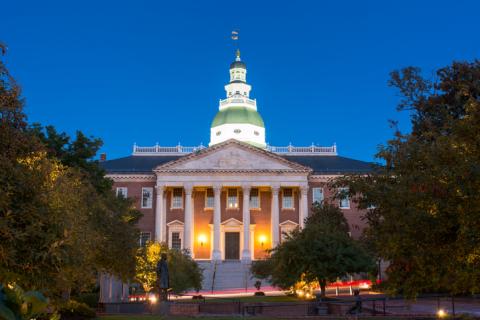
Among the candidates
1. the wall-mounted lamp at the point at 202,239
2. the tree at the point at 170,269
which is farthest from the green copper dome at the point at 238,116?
the tree at the point at 170,269

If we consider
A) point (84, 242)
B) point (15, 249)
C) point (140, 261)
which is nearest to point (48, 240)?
point (15, 249)

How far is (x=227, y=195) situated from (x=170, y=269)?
29692 millimetres

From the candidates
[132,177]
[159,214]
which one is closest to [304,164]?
[159,214]

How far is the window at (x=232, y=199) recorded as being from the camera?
6544 cm

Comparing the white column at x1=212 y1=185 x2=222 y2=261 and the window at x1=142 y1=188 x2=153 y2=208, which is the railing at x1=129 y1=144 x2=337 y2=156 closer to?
the window at x1=142 y1=188 x2=153 y2=208

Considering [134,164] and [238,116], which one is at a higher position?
[238,116]

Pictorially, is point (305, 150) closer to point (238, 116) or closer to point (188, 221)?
point (238, 116)

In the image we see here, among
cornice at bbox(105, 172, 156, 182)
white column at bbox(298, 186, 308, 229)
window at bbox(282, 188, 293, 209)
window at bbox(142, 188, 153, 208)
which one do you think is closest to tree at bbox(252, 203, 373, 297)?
white column at bbox(298, 186, 308, 229)

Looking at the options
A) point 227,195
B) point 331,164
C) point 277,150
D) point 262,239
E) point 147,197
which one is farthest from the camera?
point 277,150

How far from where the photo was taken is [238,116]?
80.2 m

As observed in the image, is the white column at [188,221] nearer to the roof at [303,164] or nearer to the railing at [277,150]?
the roof at [303,164]

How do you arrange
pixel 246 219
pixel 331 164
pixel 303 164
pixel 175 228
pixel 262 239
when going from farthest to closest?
pixel 331 164, pixel 303 164, pixel 175 228, pixel 262 239, pixel 246 219

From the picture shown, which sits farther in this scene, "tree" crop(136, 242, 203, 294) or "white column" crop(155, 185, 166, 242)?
"white column" crop(155, 185, 166, 242)

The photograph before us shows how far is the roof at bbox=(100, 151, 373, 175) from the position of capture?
214 ft
